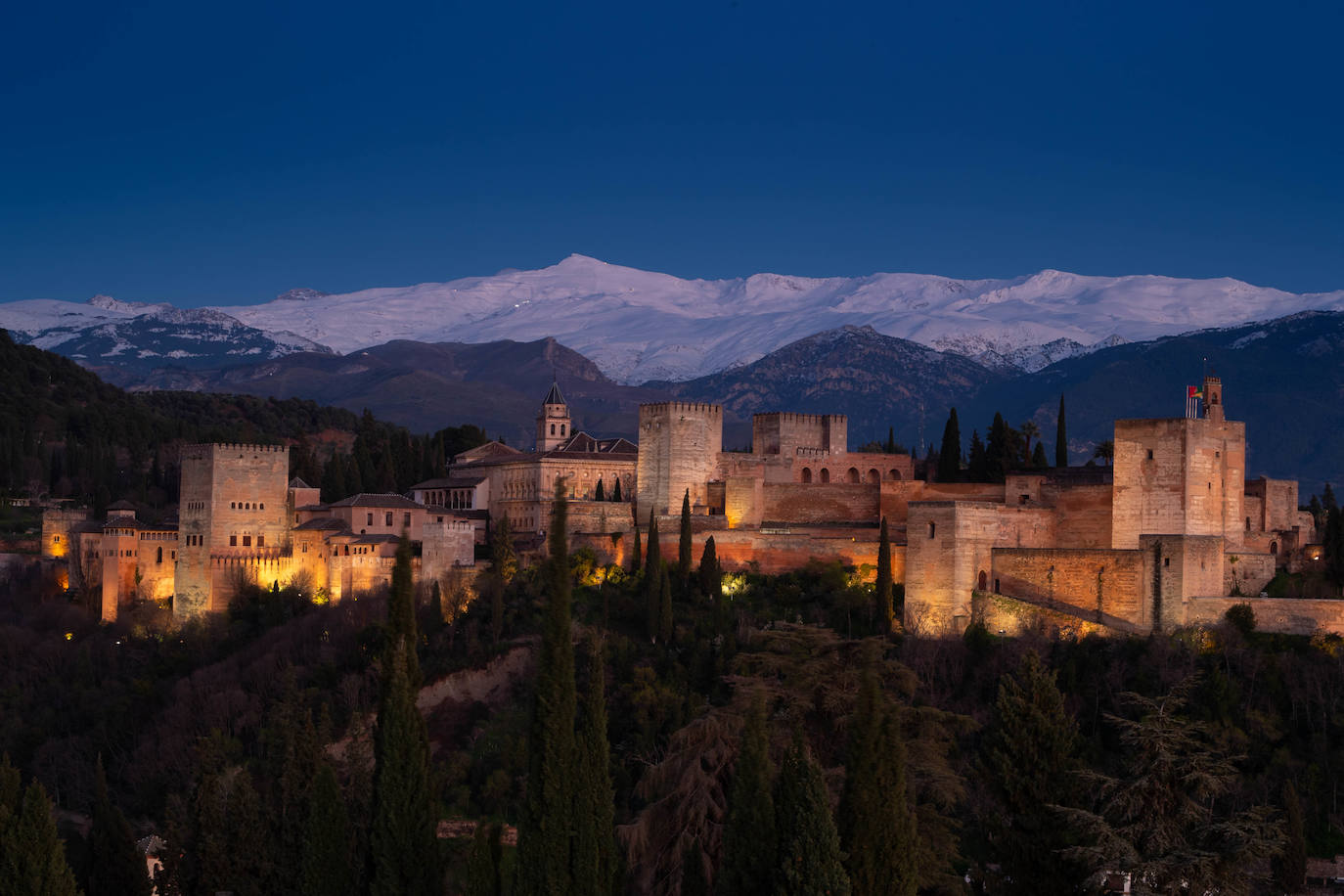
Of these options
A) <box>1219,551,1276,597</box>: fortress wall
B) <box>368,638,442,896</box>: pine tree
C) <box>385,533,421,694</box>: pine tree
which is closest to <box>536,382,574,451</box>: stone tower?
<box>1219,551,1276,597</box>: fortress wall

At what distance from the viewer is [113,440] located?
301ft

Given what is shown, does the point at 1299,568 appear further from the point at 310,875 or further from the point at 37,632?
the point at 37,632

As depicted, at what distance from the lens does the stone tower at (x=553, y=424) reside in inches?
2862

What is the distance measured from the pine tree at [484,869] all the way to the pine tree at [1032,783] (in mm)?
7527

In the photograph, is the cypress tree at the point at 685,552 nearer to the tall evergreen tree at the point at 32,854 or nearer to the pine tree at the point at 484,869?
the pine tree at the point at 484,869

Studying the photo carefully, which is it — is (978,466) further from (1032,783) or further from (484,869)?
(484,869)

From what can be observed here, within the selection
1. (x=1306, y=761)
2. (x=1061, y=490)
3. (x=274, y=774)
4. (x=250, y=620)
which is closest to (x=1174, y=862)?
(x=1306, y=761)

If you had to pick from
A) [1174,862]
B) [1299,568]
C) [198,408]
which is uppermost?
[198,408]

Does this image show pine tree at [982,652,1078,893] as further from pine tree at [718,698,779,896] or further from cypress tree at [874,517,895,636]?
cypress tree at [874,517,895,636]

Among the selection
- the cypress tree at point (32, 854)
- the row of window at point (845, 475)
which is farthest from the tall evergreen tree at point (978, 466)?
the cypress tree at point (32, 854)

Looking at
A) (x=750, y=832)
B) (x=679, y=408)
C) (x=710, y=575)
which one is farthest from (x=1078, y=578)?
(x=750, y=832)

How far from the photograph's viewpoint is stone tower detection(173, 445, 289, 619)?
2201 inches

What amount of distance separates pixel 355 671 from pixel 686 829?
24.3m

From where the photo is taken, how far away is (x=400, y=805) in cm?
2520
